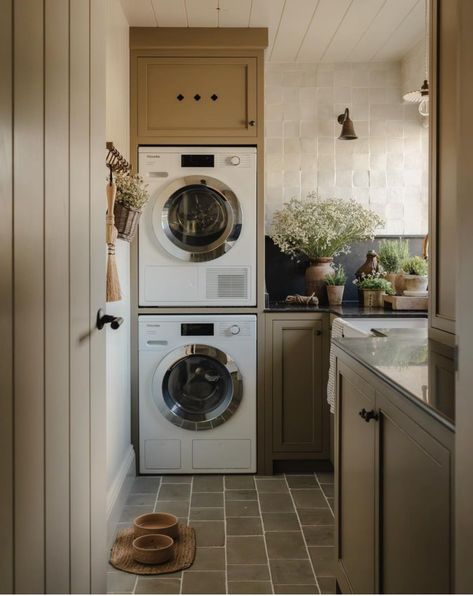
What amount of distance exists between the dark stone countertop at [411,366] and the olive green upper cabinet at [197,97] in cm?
185

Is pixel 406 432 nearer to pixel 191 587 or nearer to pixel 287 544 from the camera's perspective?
pixel 191 587

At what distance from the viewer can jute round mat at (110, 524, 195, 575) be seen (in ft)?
8.39

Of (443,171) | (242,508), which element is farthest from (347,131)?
(242,508)

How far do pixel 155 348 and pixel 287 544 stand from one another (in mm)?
1435

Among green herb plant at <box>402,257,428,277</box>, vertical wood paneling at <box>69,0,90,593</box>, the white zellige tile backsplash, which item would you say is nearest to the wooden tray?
green herb plant at <box>402,257,428,277</box>

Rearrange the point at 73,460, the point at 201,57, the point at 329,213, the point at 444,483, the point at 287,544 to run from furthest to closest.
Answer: the point at 329,213, the point at 201,57, the point at 287,544, the point at 73,460, the point at 444,483

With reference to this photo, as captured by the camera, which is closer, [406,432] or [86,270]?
[406,432]

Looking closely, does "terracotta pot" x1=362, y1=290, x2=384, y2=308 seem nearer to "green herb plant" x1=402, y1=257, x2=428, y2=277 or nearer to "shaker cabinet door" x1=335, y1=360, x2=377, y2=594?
"green herb plant" x1=402, y1=257, x2=428, y2=277

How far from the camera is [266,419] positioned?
150 inches

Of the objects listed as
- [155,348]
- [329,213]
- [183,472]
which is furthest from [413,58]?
[183,472]

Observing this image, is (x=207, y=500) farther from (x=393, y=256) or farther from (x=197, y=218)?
(x=393, y=256)

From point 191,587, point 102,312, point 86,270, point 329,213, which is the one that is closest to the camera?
point 86,270

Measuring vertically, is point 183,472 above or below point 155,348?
below

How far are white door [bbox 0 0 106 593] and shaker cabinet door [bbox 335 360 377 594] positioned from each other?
78 centimetres
